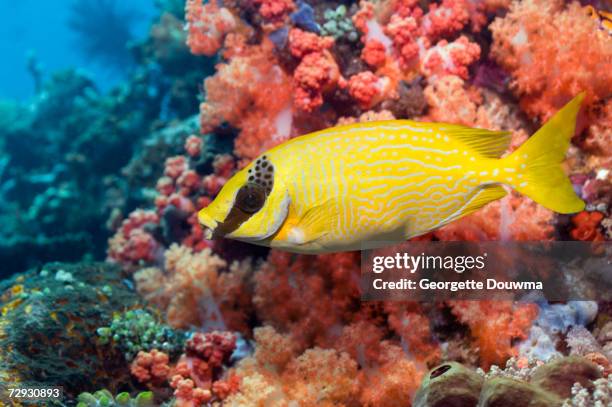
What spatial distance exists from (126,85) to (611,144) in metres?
13.6

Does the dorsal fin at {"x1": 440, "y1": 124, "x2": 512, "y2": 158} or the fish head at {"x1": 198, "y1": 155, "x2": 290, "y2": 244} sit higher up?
the dorsal fin at {"x1": 440, "y1": 124, "x2": 512, "y2": 158}

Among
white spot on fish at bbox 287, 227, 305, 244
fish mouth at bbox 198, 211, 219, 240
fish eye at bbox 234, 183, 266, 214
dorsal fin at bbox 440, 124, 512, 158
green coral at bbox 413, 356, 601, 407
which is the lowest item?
green coral at bbox 413, 356, 601, 407

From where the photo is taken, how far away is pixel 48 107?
1527cm

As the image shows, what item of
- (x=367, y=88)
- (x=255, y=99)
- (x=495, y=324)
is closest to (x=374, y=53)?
(x=367, y=88)

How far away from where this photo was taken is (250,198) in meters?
2.12

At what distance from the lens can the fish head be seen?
2115mm

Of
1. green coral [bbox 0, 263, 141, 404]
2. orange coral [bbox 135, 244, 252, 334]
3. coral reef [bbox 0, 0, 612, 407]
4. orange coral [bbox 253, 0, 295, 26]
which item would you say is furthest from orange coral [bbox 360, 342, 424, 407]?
orange coral [bbox 253, 0, 295, 26]

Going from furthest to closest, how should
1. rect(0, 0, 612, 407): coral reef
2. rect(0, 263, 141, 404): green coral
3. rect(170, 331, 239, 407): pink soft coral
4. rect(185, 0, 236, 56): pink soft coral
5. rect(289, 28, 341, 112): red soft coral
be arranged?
1. rect(185, 0, 236, 56): pink soft coral
2. rect(289, 28, 341, 112): red soft coral
3. rect(170, 331, 239, 407): pink soft coral
4. rect(0, 263, 141, 404): green coral
5. rect(0, 0, 612, 407): coral reef

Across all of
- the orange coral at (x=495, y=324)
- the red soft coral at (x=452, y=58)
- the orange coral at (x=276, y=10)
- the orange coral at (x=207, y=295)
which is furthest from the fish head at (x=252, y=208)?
the orange coral at (x=276, y=10)

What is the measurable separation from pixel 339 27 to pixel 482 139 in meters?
2.95

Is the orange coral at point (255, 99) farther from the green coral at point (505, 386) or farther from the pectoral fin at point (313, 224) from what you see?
the green coral at point (505, 386)

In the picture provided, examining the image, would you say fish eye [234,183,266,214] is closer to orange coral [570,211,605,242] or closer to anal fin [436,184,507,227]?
anal fin [436,184,507,227]

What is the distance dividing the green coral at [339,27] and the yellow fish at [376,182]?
9.15 feet

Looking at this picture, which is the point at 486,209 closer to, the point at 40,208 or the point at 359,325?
the point at 359,325
